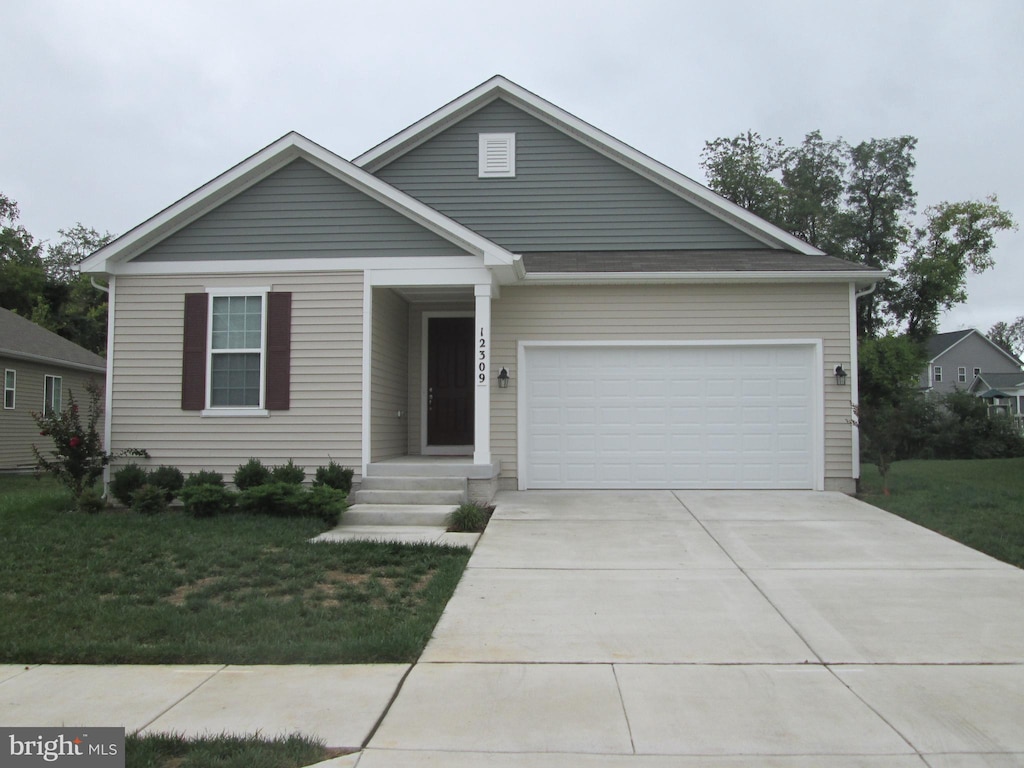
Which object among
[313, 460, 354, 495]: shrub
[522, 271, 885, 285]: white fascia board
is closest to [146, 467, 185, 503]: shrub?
[313, 460, 354, 495]: shrub

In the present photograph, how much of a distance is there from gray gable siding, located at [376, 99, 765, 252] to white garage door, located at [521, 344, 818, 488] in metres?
2.47

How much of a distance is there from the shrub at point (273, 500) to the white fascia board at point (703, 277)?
4.51m

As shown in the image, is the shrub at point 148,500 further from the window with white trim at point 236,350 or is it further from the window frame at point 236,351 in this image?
the window with white trim at point 236,350

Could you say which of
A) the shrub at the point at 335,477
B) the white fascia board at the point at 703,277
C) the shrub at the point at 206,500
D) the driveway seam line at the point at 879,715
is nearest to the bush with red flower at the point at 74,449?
the shrub at the point at 206,500

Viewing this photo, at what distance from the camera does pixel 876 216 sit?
35.2 metres

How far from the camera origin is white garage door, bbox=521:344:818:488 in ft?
37.9

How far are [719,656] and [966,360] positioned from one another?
50216 millimetres

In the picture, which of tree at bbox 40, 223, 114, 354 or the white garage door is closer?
the white garage door

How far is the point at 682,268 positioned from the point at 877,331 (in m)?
28.2

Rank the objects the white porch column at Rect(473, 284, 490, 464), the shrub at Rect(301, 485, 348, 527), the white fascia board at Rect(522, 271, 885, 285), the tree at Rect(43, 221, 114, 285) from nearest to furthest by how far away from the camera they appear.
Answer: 1. the shrub at Rect(301, 485, 348, 527)
2. the white porch column at Rect(473, 284, 490, 464)
3. the white fascia board at Rect(522, 271, 885, 285)
4. the tree at Rect(43, 221, 114, 285)

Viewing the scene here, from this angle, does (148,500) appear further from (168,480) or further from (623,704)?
(623,704)

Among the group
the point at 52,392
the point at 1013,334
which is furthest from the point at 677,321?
the point at 1013,334

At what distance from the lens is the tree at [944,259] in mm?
33750

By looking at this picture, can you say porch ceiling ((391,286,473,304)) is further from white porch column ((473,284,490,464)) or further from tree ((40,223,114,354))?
tree ((40,223,114,354))
